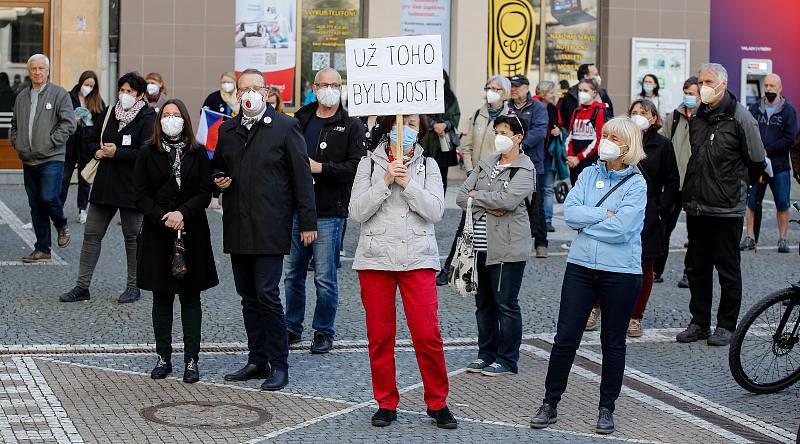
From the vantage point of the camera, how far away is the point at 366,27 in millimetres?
21891

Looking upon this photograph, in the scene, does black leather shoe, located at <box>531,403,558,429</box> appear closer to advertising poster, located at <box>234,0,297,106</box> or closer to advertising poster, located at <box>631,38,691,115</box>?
advertising poster, located at <box>234,0,297,106</box>

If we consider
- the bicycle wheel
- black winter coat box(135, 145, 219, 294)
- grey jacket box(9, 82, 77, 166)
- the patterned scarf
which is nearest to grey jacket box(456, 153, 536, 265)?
the bicycle wheel

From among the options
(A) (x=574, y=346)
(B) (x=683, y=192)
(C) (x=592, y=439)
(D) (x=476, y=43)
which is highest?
(D) (x=476, y=43)

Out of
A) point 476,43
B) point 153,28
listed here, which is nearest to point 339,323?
point 153,28

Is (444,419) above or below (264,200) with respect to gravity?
below

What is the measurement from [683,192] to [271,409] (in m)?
3.99

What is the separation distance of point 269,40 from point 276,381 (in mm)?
13776

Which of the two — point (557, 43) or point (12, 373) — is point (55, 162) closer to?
point (12, 373)

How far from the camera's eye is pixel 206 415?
7.65 metres

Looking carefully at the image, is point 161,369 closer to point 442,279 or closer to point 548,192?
point 442,279

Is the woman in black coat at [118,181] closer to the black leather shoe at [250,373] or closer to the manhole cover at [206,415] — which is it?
the black leather shoe at [250,373]

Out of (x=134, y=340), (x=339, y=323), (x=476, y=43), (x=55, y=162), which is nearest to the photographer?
(x=134, y=340)

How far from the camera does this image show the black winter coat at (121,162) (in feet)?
36.0

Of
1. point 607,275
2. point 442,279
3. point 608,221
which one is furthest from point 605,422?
point 442,279
